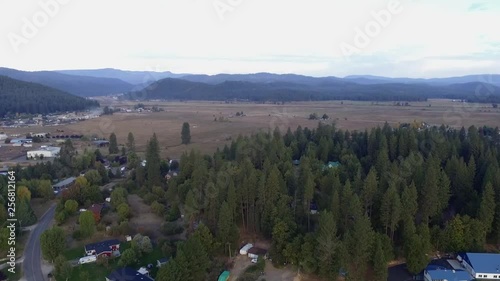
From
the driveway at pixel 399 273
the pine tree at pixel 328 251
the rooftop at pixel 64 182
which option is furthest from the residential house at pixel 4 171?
the driveway at pixel 399 273

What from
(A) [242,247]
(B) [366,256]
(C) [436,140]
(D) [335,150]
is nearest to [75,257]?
(A) [242,247]

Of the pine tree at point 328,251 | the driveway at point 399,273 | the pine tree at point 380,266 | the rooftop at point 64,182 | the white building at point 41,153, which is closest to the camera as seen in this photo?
the pine tree at point 380,266

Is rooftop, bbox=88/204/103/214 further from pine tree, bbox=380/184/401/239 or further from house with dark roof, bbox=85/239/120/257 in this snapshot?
pine tree, bbox=380/184/401/239

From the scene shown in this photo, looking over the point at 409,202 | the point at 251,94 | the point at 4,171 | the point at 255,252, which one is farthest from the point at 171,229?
the point at 251,94

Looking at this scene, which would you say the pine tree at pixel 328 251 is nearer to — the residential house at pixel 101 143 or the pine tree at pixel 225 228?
the pine tree at pixel 225 228

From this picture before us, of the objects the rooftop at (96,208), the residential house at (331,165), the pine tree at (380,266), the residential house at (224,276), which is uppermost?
the residential house at (331,165)

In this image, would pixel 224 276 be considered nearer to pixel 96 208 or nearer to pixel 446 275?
pixel 446 275
